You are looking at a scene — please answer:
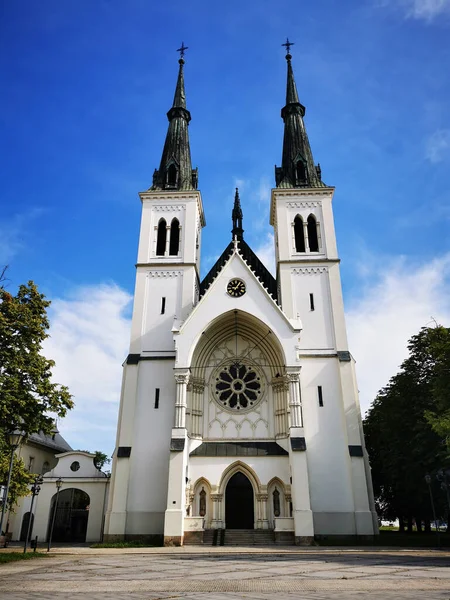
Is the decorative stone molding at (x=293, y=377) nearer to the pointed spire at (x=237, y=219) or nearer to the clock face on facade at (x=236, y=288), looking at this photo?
the clock face on facade at (x=236, y=288)

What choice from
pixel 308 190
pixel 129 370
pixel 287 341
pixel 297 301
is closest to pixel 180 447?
pixel 129 370

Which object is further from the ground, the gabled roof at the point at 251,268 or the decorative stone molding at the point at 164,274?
the gabled roof at the point at 251,268

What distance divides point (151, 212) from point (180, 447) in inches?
638

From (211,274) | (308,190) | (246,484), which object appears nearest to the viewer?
(246,484)

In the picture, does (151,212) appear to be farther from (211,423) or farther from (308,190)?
(211,423)

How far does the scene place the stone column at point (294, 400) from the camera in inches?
922

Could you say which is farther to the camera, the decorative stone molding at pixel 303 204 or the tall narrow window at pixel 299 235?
the decorative stone molding at pixel 303 204

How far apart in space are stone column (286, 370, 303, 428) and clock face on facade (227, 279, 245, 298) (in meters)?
5.65

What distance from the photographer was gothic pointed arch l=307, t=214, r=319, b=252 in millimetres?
30606

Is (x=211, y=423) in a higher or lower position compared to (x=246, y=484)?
higher

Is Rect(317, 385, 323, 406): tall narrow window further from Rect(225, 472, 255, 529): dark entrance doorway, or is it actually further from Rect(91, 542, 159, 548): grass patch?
Rect(91, 542, 159, 548): grass patch

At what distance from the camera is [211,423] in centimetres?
2633

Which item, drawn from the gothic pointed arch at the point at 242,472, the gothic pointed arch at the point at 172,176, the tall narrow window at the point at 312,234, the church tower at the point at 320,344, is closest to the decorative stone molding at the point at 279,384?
the church tower at the point at 320,344

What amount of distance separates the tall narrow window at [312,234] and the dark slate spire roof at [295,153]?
9.32ft
